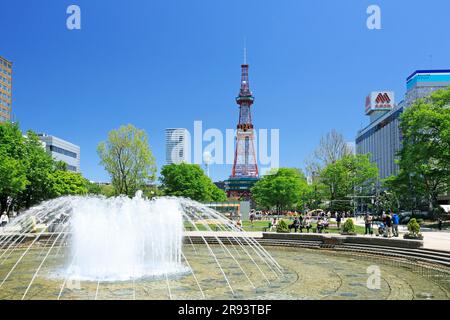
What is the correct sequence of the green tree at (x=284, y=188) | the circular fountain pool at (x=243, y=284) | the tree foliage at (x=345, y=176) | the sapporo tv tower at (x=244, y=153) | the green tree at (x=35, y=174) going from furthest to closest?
the sapporo tv tower at (x=244, y=153) → the green tree at (x=284, y=188) → the tree foliage at (x=345, y=176) → the green tree at (x=35, y=174) → the circular fountain pool at (x=243, y=284)

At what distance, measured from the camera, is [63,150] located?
108m

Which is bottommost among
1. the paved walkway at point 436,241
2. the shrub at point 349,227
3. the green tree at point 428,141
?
the paved walkway at point 436,241

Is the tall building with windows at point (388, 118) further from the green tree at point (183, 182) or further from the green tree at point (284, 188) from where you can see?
the green tree at point (183, 182)

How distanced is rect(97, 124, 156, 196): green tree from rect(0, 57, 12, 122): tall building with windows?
247 ft

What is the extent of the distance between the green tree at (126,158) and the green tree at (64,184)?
14.2 ft

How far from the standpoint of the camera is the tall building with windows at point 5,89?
108 m

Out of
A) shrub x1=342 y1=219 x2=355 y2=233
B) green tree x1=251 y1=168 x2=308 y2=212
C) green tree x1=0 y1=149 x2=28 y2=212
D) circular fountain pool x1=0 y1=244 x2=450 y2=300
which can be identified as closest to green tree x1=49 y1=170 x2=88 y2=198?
green tree x1=0 y1=149 x2=28 y2=212

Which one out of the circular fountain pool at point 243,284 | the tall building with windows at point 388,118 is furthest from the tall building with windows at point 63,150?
the circular fountain pool at point 243,284

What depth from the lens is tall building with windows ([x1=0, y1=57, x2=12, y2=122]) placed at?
108 m

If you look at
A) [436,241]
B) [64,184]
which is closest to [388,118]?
[64,184]

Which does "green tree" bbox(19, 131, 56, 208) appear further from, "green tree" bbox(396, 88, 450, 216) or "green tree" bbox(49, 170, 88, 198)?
"green tree" bbox(396, 88, 450, 216)

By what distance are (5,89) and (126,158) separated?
8252 centimetres
